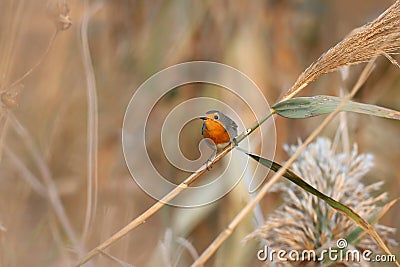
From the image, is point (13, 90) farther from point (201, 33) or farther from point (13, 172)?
point (201, 33)

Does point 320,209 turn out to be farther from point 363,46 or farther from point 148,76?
point 148,76

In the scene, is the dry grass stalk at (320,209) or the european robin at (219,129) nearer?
the european robin at (219,129)

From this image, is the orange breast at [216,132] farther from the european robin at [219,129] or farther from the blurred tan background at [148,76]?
the blurred tan background at [148,76]

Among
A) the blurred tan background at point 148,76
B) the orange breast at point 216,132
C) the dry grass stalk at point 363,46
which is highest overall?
the blurred tan background at point 148,76

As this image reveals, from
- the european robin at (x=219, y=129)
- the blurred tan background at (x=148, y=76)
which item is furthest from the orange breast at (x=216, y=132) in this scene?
the blurred tan background at (x=148, y=76)

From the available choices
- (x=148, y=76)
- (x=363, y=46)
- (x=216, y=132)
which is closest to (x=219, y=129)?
(x=216, y=132)

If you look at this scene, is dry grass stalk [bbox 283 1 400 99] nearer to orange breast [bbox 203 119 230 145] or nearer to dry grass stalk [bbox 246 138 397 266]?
orange breast [bbox 203 119 230 145]
